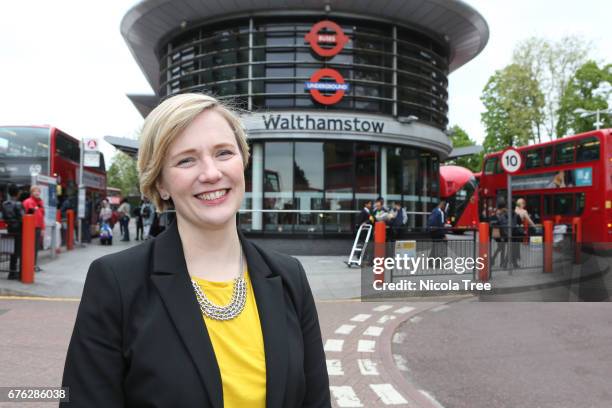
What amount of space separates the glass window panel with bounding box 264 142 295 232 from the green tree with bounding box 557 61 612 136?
26.2 m

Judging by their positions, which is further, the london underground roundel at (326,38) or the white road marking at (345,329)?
the london underground roundel at (326,38)

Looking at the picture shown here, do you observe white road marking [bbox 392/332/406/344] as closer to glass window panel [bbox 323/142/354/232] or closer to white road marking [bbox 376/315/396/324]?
white road marking [bbox 376/315/396/324]

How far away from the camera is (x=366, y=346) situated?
6301mm

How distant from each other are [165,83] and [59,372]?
54.7 feet

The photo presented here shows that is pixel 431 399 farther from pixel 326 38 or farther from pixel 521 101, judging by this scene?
pixel 521 101

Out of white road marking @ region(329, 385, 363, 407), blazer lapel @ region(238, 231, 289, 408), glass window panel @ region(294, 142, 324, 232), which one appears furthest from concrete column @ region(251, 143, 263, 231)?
blazer lapel @ region(238, 231, 289, 408)

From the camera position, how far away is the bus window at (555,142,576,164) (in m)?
18.3

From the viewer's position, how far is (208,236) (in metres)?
1.75

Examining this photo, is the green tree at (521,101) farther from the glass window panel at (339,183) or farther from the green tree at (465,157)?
the glass window panel at (339,183)

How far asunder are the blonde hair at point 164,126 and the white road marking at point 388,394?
11.2 ft

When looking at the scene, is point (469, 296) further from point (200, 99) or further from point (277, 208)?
point (200, 99)

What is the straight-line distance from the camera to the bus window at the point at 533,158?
790 inches

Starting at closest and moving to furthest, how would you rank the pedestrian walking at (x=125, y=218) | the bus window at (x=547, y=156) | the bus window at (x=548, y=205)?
the bus window at (x=548, y=205), the bus window at (x=547, y=156), the pedestrian walking at (x=125, y=218)

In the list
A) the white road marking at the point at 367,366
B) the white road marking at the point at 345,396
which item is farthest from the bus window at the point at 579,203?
the white road marking at the point at 345,396
